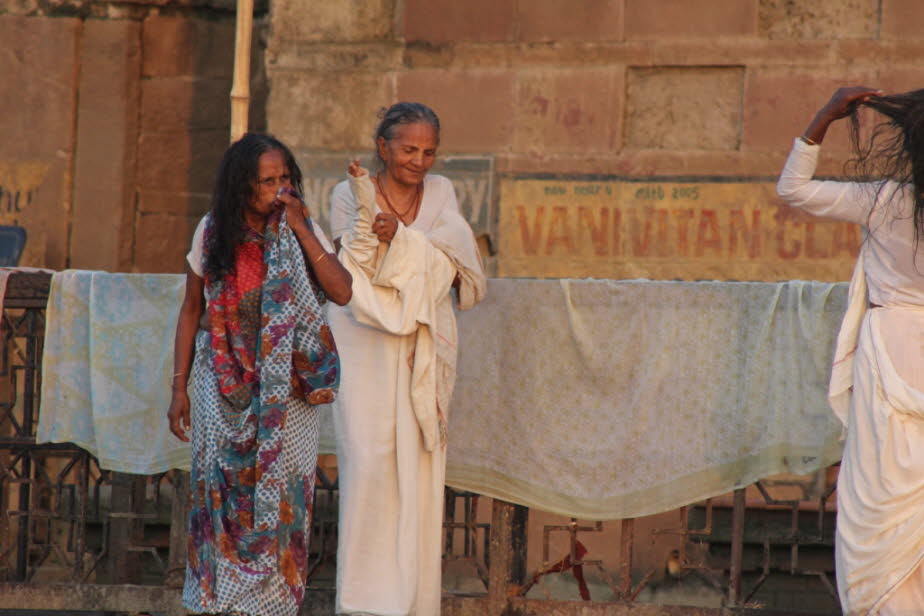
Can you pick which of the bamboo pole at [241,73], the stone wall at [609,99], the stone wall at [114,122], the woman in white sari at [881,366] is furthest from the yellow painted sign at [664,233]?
the woman in white sari at [881,366]

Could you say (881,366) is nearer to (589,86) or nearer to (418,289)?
(418,289)

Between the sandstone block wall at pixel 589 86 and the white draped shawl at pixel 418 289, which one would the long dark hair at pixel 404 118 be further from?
the sandstone block wall at pixel 589 86

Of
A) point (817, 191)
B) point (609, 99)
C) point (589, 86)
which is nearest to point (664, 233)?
point (609, 99)

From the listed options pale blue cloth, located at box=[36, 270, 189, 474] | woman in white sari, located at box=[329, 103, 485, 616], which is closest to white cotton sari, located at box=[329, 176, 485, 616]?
woman in white sari, located at box=[329, 103, 485, 616]

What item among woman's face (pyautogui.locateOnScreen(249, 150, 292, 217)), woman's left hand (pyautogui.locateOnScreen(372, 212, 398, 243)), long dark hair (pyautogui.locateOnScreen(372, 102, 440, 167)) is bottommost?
woman's left hand (pyautogui.locateOnScreen(372, 212, 398, 243))

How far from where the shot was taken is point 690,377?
626 centimetres

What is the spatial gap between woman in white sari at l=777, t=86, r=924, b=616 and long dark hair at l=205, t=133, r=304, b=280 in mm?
1805

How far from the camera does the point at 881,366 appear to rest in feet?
17.8

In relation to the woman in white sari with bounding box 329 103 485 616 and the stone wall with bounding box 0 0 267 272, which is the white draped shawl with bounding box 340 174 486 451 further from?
the stone wall with bounding box 0 0 267 272

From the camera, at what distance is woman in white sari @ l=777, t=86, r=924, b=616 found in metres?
5.33

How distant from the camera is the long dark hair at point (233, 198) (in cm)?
561

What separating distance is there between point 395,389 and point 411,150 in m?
0.88

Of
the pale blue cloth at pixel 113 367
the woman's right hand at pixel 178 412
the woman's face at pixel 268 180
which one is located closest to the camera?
the woman's face at pixel 268 180

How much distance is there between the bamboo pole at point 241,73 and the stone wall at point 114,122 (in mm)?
798
